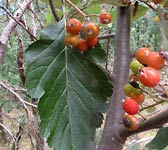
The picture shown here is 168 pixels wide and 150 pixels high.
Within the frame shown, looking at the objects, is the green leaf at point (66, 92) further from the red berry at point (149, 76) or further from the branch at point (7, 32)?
the branch at point (7, 32)

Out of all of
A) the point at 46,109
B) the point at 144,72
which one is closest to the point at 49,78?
the point at 46,109

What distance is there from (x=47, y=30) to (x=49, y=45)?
25mm

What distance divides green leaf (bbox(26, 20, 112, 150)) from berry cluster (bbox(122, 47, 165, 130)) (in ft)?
0.22

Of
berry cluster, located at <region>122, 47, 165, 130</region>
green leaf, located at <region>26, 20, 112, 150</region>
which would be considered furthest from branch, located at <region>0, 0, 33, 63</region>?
berry cluster, located at <region>122, 47, 165, 130</region>

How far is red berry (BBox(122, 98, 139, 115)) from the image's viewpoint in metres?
0.39

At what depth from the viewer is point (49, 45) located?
1.68 feet

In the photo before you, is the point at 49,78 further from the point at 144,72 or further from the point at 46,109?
the point at 144,72

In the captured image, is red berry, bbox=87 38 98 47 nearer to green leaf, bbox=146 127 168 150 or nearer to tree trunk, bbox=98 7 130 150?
tree trunk, bbox=98 7 130 150

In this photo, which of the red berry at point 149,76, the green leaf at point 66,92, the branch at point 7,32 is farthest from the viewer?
the branch at point 7,32

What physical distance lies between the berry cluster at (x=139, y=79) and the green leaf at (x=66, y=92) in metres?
0.07

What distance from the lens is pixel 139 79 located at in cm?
38

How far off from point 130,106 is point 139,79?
0.10ft

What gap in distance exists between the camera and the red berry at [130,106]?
394 mm

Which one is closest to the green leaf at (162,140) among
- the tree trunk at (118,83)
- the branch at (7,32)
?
the tree trunk at (118,83)
